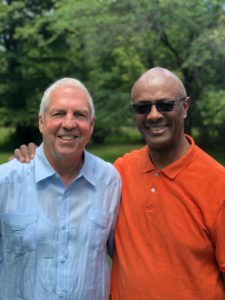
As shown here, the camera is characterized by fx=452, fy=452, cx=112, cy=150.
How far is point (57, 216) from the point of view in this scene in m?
2.47

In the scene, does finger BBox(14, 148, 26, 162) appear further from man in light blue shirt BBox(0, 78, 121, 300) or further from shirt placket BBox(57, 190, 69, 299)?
shirt placket BBox(57, 190, 69, 299)

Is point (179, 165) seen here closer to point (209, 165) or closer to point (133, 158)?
point (209, 165)

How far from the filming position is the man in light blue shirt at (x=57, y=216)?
2430mm

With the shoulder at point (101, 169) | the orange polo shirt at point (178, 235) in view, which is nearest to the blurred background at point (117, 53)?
the shoulder at point (101, 169)

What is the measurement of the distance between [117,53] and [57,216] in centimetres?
1662

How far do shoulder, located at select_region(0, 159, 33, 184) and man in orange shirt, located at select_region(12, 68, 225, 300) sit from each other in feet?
1.97

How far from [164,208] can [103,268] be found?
0.52 metres

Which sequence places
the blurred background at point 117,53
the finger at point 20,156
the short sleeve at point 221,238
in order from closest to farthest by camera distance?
the short sleeve at point 221,238 → the finger at point 20,156 → the blurred background at point 117,53

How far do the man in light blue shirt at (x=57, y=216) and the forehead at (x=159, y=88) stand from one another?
1.11 ft

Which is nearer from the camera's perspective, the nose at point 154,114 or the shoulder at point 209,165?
the shoulder at point 209,165

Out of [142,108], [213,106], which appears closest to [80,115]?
[142,108]

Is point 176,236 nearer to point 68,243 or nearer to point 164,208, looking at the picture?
point 164,208

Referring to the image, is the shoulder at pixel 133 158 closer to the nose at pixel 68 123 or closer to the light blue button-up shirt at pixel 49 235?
the light blue button-up shirt at pixel 49 235

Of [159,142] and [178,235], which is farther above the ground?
[159,142]
